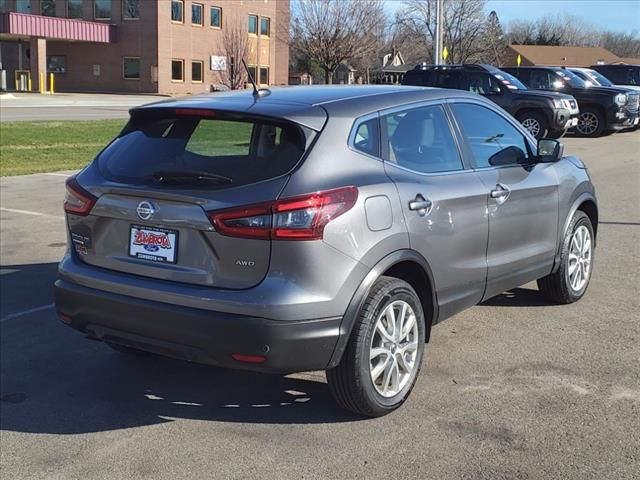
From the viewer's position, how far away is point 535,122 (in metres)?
20.2

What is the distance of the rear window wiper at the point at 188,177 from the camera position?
394 centimetres

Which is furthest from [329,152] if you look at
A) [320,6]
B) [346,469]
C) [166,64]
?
[166,64]

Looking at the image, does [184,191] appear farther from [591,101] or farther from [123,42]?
[123,42]

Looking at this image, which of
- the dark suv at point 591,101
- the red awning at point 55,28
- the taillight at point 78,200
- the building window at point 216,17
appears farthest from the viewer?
the building window at point 216,17

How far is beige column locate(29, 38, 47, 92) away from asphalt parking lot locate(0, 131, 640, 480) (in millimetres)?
49828

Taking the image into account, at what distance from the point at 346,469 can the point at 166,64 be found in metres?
53.9

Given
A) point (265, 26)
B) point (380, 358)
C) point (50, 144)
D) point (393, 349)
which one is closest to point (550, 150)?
point (393, 349)

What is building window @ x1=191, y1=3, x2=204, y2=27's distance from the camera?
56.7 meters

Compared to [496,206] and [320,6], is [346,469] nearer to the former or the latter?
[496,206]

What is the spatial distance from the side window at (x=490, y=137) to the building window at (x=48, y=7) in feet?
190

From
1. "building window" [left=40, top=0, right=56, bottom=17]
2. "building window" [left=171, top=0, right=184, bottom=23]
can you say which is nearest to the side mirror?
"building window" [left=171, top=0, right=184, bottom=23]

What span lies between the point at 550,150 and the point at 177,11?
Answer: 5326 cm

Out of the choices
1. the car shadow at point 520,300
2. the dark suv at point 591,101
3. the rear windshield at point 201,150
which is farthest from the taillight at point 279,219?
the dark suv at point 591,101

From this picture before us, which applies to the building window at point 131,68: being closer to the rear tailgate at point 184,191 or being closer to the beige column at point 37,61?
the beige column at point 37,61
